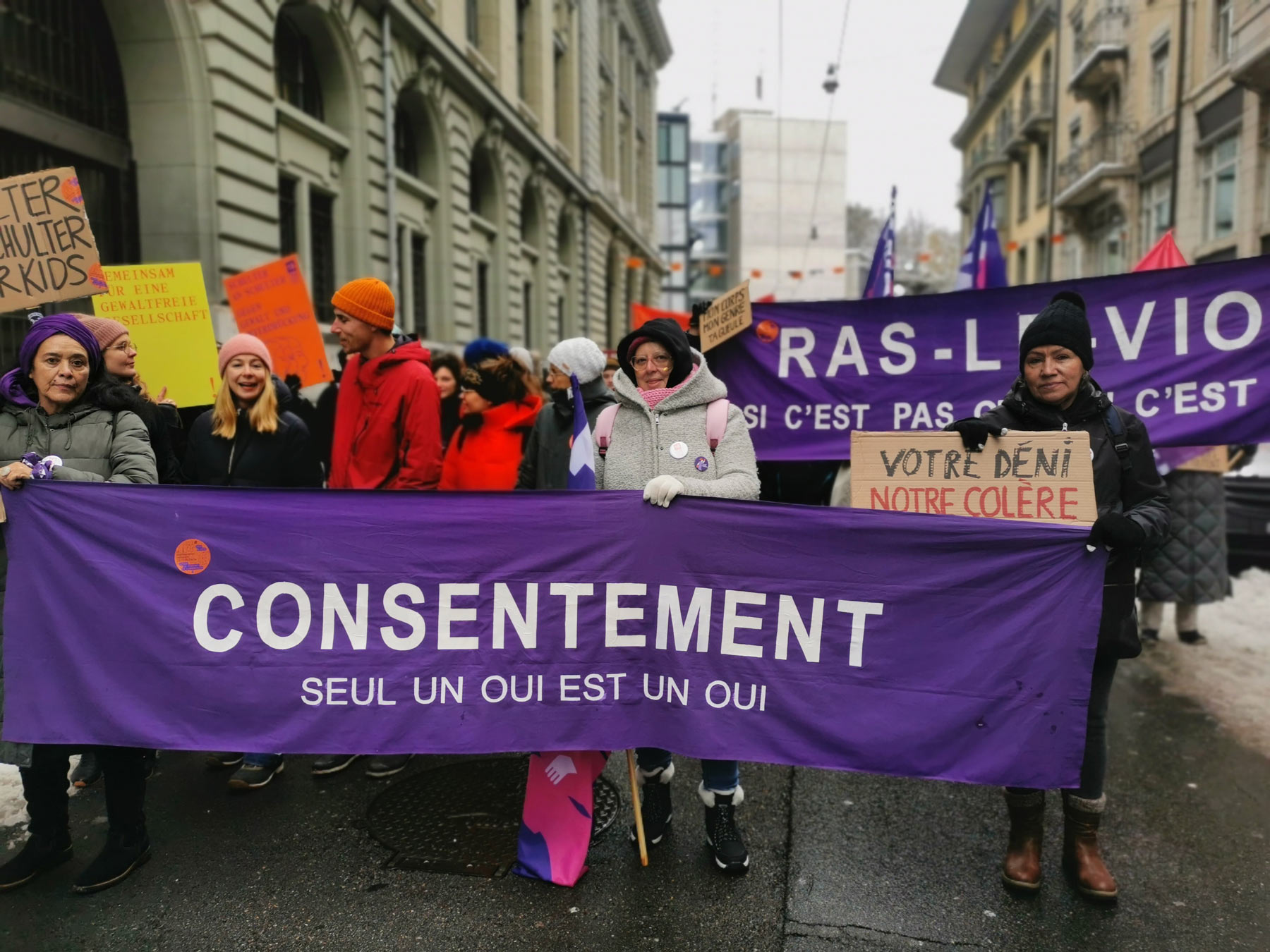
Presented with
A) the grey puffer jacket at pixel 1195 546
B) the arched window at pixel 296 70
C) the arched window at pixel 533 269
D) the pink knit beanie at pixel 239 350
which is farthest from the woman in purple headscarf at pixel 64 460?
the arched window at pixel 533 269

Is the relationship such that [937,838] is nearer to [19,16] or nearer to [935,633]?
[935,633]

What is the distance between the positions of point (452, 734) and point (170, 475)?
5.56 ft

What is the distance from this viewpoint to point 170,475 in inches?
147

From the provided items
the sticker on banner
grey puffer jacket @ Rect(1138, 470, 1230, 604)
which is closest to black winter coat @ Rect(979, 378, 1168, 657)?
the sticker on banner

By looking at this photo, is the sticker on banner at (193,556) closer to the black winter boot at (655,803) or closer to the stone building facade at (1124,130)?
the black winter boot at (655,803)

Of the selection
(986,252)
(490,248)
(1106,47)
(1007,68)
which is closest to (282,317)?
(986,252)

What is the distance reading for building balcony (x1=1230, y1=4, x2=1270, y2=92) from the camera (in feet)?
53.1

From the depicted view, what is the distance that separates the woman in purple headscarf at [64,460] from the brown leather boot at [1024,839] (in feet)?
10.1

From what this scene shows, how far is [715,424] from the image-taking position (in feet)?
10.9

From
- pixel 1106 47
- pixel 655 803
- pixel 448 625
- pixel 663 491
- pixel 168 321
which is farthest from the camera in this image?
pixel 1106 47

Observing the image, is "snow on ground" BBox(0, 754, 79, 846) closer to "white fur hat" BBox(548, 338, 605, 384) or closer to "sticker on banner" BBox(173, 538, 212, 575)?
"sticker on banner" BBox(173, 538, 212, 575)

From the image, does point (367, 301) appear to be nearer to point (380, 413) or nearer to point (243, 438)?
point (380, 413)

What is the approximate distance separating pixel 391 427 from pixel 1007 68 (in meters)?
40.3

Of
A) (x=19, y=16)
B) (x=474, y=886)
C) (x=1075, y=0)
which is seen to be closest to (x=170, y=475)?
(x=474, y=886)
